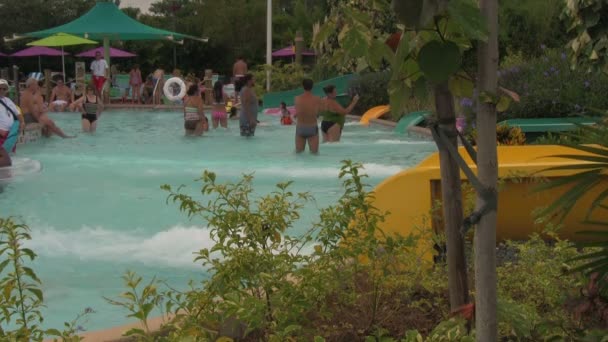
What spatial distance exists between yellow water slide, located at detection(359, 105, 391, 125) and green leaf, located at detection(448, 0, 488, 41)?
754 inches

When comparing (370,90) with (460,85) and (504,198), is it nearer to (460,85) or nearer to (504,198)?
(504,198)

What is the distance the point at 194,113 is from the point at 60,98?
9.66 m

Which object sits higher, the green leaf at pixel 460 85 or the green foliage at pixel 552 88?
the green leaf at pixel 460 85

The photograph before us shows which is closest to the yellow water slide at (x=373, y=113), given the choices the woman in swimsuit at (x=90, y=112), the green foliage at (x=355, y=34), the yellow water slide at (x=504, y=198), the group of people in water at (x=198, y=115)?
the group of people in water at (x=198, y=115)

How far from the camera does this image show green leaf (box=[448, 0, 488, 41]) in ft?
6.16

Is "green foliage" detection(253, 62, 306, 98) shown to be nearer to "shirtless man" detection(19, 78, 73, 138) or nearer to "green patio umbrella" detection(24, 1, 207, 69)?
"green patio umbrella" detection(24, 1, 207, 69)

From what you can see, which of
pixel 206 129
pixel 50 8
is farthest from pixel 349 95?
pixel 50 8

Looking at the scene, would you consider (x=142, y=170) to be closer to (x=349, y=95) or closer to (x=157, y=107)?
(x=349, y=95)

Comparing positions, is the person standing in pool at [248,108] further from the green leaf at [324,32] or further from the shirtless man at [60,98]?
the green leaf at [324,32]

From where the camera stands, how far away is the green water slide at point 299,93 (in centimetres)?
2492

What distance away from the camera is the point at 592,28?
12.2 meters

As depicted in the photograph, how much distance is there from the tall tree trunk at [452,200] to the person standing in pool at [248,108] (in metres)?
14.7

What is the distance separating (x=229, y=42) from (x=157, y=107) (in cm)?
1258

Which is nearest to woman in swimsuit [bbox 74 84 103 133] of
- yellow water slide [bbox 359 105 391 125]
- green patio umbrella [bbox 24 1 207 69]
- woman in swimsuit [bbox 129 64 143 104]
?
yellow water slide [bbox 359 105 391 125]
